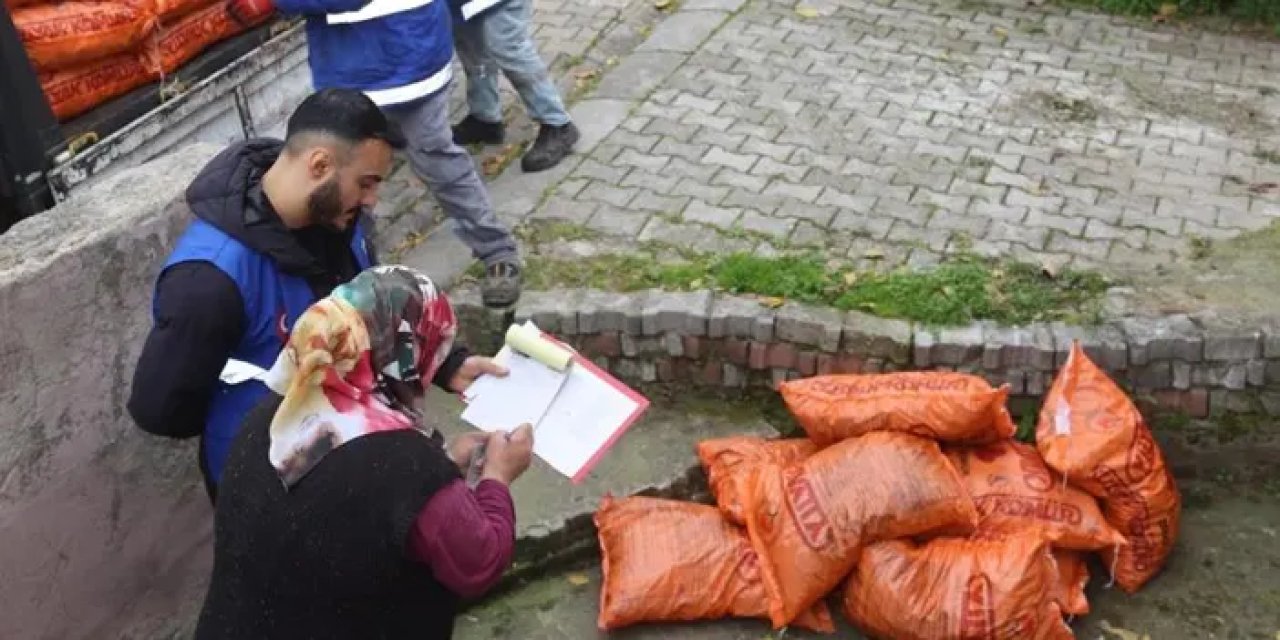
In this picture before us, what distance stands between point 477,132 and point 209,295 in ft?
11.1

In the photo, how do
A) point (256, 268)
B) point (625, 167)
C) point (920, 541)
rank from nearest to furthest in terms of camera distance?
point (256, 268) < point (920, 541) < point (625, 167)

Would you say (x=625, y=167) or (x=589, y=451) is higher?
(x=589, y=451)

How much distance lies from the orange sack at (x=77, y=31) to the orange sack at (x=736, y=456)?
2.52 metres

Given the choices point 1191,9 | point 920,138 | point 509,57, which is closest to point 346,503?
point 509,57

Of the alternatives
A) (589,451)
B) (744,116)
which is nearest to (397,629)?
(589,451)

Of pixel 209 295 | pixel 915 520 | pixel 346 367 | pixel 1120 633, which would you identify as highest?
pixel 346 367

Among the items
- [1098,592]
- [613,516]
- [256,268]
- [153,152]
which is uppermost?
[256,268]

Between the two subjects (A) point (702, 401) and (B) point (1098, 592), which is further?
(A) point (702, 401)

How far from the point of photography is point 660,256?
16.1 ft

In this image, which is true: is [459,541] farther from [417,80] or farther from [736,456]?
[417,80]

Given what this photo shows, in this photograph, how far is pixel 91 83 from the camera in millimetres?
4520

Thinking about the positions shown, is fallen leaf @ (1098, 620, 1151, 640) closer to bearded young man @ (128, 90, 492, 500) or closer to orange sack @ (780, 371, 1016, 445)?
orange sack @ (780, 371, 1016, 445)

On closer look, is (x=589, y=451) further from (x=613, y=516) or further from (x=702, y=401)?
(x=702, y=401)

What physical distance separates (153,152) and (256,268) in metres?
2.27
